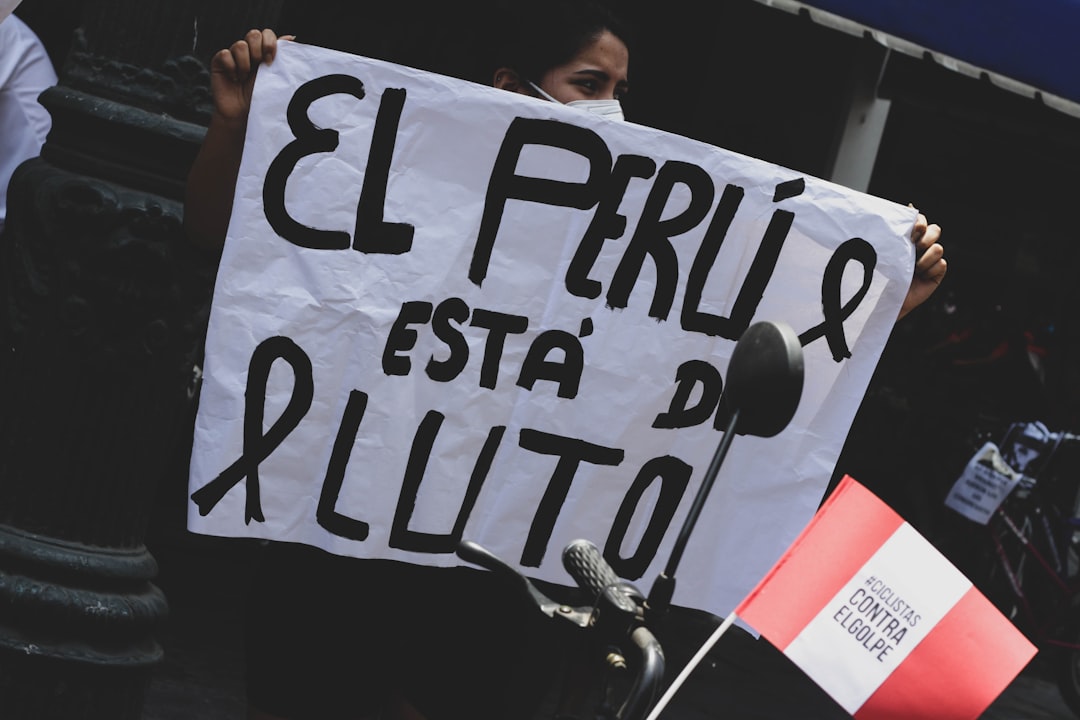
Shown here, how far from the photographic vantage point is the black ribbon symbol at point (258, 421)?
2.77m

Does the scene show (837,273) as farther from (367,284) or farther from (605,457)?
(367,284)

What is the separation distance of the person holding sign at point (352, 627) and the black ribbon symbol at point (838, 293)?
2.95 ft

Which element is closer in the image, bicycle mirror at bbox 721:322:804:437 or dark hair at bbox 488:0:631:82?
bicycle mirror at bbox 721:322:804:437

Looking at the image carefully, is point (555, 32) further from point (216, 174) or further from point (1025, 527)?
point (1025, 527)

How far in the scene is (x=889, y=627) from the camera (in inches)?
82.7

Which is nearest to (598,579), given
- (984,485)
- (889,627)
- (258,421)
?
(889,627)

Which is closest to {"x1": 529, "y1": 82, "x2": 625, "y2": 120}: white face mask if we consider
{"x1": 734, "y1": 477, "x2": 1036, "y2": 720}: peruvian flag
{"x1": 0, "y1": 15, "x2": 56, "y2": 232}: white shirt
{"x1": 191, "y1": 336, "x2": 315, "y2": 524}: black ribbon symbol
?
{"x1": 191, "y1": 336, "x2": 315, "y2": 524}: black ribbon symbol

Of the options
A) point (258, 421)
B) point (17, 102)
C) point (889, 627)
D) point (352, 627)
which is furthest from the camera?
point (17, 102)

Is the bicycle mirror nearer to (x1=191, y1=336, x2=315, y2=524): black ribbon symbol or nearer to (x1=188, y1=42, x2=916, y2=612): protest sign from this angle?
(x1=188, y1=42, x2=916, y2=612): protest sign

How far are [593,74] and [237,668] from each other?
10.7ft

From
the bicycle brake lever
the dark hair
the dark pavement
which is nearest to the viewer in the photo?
the bicycle brake lever

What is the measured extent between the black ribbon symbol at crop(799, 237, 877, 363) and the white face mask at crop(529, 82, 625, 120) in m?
0.54

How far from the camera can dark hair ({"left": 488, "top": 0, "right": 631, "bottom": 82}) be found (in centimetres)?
295

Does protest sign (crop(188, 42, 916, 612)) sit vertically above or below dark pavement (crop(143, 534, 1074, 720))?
above
